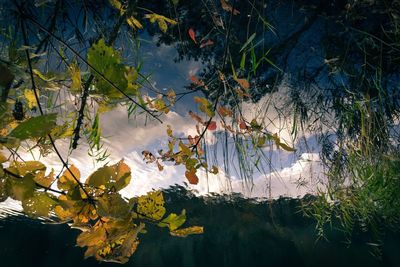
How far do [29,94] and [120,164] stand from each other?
265mm

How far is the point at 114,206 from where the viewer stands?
302mm

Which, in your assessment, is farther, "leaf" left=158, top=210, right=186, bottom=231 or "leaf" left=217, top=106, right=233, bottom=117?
"leaf" left=217, top=106, right=233, bottom=117

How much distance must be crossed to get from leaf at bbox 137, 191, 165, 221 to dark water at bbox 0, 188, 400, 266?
37.8 ft

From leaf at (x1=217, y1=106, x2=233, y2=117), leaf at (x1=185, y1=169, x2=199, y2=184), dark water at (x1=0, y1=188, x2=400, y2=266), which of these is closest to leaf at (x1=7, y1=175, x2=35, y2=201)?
leaf at (x1=185, y1=169, x2=199, y2=184)

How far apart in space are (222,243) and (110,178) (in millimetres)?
22419

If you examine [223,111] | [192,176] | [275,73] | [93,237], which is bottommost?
[93,237]

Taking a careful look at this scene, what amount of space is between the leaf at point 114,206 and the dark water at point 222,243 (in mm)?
11596

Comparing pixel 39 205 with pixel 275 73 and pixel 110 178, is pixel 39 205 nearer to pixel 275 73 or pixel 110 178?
pixel 110 178

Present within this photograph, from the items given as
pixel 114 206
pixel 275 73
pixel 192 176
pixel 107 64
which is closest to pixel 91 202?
pixel 114 206

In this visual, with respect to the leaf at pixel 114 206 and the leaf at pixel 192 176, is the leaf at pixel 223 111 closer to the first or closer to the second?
the leaf at pixel 192 176

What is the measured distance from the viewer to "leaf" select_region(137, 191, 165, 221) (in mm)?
374

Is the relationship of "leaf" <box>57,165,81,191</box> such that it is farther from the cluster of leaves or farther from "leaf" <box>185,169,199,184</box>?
"leaf" <box>185,169,199,184</box>

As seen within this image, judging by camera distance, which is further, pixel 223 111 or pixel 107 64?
pixel 223 111

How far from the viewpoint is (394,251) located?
2252 cm
